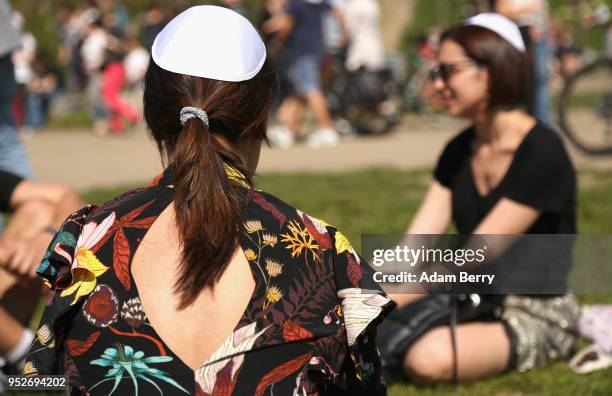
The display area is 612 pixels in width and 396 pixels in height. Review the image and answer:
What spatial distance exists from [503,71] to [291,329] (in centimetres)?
196

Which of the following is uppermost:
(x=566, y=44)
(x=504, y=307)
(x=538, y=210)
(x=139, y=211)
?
(x=139, y=211)

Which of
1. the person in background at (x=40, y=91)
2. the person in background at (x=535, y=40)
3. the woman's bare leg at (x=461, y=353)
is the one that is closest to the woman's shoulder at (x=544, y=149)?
the woman's bare leg at (x=461, y=353)

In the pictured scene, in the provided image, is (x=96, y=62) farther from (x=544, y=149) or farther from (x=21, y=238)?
(x=544, y=149)

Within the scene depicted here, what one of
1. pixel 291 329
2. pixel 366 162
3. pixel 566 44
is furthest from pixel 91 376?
pixel 566 44

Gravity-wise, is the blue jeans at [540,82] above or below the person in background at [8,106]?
below

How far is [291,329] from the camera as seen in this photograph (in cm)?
184

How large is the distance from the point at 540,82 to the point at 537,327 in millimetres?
4547

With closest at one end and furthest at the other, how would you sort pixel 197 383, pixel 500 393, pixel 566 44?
pixel 197 383, pixel 500 393, pixel 566 44

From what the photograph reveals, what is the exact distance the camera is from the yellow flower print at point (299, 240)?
1.89 metres

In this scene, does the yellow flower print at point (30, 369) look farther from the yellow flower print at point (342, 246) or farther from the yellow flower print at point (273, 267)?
the yellow flower print at point (342, 246)

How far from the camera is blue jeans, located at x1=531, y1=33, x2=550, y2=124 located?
7.69 meters

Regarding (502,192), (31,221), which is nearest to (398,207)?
(502,192)

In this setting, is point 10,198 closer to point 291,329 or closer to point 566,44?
point 291,329

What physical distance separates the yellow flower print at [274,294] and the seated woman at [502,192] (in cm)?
155
